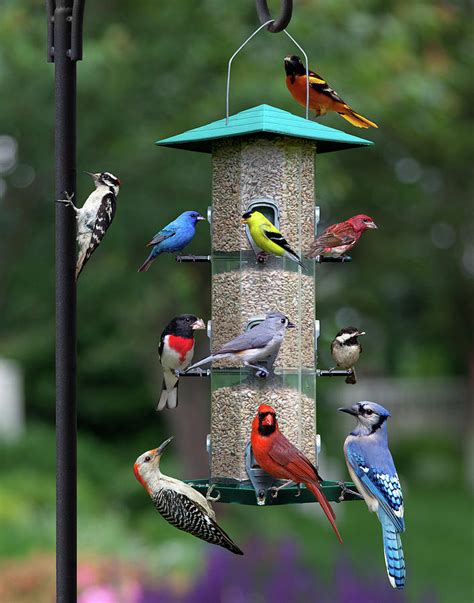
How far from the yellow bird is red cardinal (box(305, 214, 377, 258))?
0.21 meters

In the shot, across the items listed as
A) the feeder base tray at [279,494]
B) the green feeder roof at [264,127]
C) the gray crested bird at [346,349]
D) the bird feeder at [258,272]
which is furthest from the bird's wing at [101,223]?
the gray crested bird at [346,349]

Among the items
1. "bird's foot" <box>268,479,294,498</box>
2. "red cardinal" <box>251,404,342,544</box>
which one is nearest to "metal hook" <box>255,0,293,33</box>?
"red cardinal" <box>251,404,342,544</box>

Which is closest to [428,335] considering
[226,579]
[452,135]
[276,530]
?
[452,135]

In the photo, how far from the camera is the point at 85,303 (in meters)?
14.7

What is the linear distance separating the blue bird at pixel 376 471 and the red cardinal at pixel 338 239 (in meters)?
0.70

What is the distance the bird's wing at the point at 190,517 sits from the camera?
170 inches

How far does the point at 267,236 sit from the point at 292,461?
35.7 inches

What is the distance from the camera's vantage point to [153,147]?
1261 cm

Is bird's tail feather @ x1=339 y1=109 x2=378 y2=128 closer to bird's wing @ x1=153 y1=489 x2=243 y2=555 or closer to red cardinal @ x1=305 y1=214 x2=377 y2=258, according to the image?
red cardinal @ x1=305 y1=214 x2=377 y2=258

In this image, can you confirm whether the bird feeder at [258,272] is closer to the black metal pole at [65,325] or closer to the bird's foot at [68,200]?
the black metal pole at [65,325]

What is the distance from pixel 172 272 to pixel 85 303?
1373mm

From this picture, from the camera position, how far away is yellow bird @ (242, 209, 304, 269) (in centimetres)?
474

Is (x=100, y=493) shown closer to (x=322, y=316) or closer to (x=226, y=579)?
(x=322, y=316)

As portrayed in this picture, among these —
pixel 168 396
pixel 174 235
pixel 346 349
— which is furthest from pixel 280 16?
pixel 168 396
